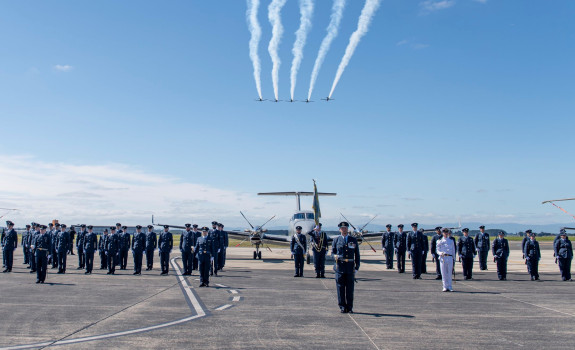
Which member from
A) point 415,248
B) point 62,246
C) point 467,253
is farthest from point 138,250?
point 467,253

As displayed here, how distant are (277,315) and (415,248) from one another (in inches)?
374

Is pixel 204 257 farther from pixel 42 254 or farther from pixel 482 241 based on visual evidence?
pixel 482 241

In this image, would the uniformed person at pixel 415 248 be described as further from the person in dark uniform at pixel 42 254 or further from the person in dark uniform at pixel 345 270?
the person in dark uniform at pixel 42 254

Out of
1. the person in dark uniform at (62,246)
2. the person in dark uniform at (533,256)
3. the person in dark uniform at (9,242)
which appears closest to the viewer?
the person in dark uniform at (533,256)

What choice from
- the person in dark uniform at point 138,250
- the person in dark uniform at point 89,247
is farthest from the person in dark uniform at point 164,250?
the person in dark uniform at point 89,247

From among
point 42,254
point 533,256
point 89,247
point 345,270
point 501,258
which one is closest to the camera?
point 345,270

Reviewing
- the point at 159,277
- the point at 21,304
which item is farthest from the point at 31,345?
the point at 159,277

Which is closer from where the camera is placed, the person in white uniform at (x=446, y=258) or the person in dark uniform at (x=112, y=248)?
the person in white uniform at (x=446, y=258)

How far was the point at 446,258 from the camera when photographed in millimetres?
13992

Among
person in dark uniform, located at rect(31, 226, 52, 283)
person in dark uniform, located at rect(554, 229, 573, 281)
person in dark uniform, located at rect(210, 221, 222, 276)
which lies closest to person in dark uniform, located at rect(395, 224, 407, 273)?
person in dark uniform, located at rect(554, 229, 573, 281)

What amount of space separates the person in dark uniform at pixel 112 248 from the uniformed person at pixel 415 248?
12.0 metres

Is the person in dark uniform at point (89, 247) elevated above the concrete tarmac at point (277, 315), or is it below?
above

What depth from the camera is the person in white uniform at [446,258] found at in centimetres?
1357

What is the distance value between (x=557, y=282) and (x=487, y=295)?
18.5 feet
